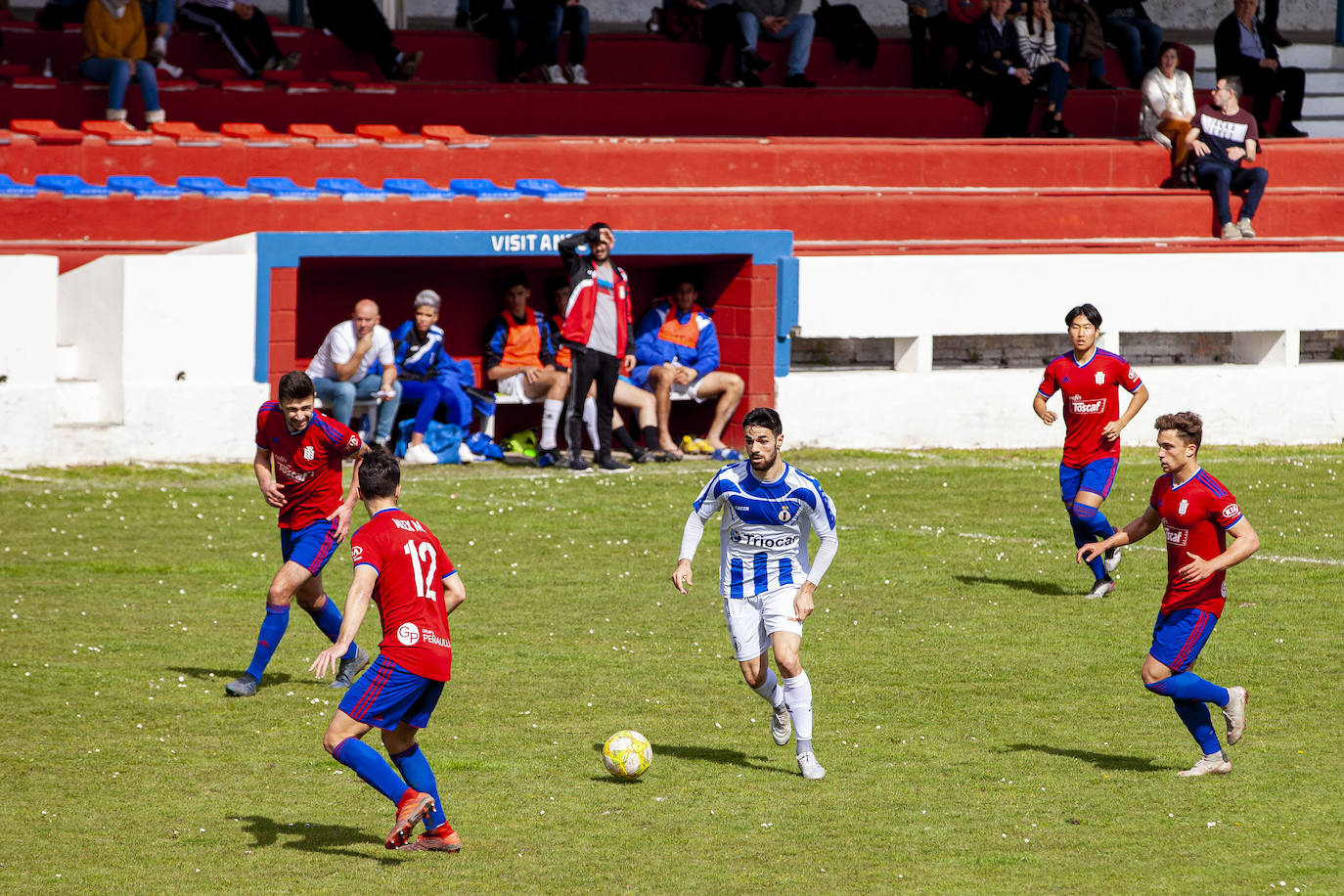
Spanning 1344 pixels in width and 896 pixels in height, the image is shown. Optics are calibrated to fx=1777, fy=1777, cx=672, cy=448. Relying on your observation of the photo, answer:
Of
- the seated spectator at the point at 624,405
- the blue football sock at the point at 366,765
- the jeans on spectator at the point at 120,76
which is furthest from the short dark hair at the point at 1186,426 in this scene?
the jeans on spectator at the point at 120,76

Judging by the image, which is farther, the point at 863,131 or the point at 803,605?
the point at 863,131

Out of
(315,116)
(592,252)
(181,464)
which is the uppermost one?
(315,116)

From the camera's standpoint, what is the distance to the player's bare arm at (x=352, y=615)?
6840 millimetres

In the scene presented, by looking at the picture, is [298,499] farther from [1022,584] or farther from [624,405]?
[624,405]

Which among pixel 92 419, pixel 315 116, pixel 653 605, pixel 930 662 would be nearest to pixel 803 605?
pixel 930 662

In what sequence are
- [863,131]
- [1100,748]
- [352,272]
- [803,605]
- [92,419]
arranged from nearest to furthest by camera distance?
[803,605]
[1100,748]
[92,419]
[352,272]
[863,131]

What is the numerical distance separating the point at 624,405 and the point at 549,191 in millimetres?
2709

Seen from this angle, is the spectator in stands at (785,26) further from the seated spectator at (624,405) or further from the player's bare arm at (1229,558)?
the player's bare arm at (1229,558)

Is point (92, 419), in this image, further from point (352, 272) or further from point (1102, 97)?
point (1102, 97)

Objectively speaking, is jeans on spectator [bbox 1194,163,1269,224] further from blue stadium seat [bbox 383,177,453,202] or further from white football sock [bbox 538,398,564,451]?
blue stadium seat [bbox 383,177,453,202]

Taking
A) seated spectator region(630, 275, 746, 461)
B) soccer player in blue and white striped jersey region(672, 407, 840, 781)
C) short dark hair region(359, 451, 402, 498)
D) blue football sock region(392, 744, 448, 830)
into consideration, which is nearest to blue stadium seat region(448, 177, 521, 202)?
seated spectator region(630, 275, 746, 461)

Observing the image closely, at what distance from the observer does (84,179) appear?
19.8m

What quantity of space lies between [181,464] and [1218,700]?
12027 mm

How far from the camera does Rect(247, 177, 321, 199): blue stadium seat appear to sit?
18.9m
